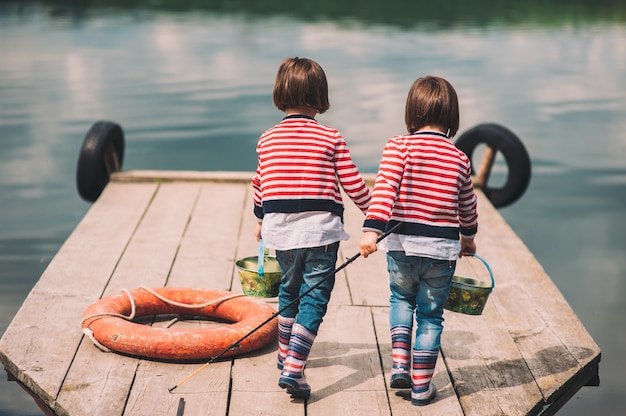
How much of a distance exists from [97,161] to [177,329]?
441 cm

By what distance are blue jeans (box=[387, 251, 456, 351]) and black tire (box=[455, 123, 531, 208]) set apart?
4956 mm

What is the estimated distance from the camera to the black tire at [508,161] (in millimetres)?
8820

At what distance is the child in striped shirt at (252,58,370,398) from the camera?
4031mm

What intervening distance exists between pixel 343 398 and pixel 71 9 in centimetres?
3475

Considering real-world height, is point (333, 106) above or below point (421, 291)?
below

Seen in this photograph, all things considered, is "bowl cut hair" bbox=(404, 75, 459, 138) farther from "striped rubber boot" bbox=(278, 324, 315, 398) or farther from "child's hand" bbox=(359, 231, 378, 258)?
"striped rubber boot" bbox=(278, 324, 315, 398)

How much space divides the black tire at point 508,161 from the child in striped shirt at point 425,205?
4.89 metres

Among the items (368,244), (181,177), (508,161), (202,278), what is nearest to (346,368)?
(368,244)

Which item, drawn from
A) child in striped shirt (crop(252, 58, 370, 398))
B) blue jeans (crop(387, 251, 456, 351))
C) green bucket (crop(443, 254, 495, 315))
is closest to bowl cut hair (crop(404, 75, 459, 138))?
child in striped shirt (crop(252, 58, 370, 398))

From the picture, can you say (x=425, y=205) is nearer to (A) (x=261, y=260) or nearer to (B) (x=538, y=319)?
(A) (x=261, y=260)

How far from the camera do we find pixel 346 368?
4.49m

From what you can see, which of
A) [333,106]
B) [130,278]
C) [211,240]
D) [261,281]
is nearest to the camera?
[261,281]

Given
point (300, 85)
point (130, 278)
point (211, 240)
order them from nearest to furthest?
1. point (300, 85)
2. point (130, 278)
3. point (211, 240)

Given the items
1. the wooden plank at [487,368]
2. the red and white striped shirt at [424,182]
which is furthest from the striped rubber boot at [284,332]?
the wooden plank at [487,368]
